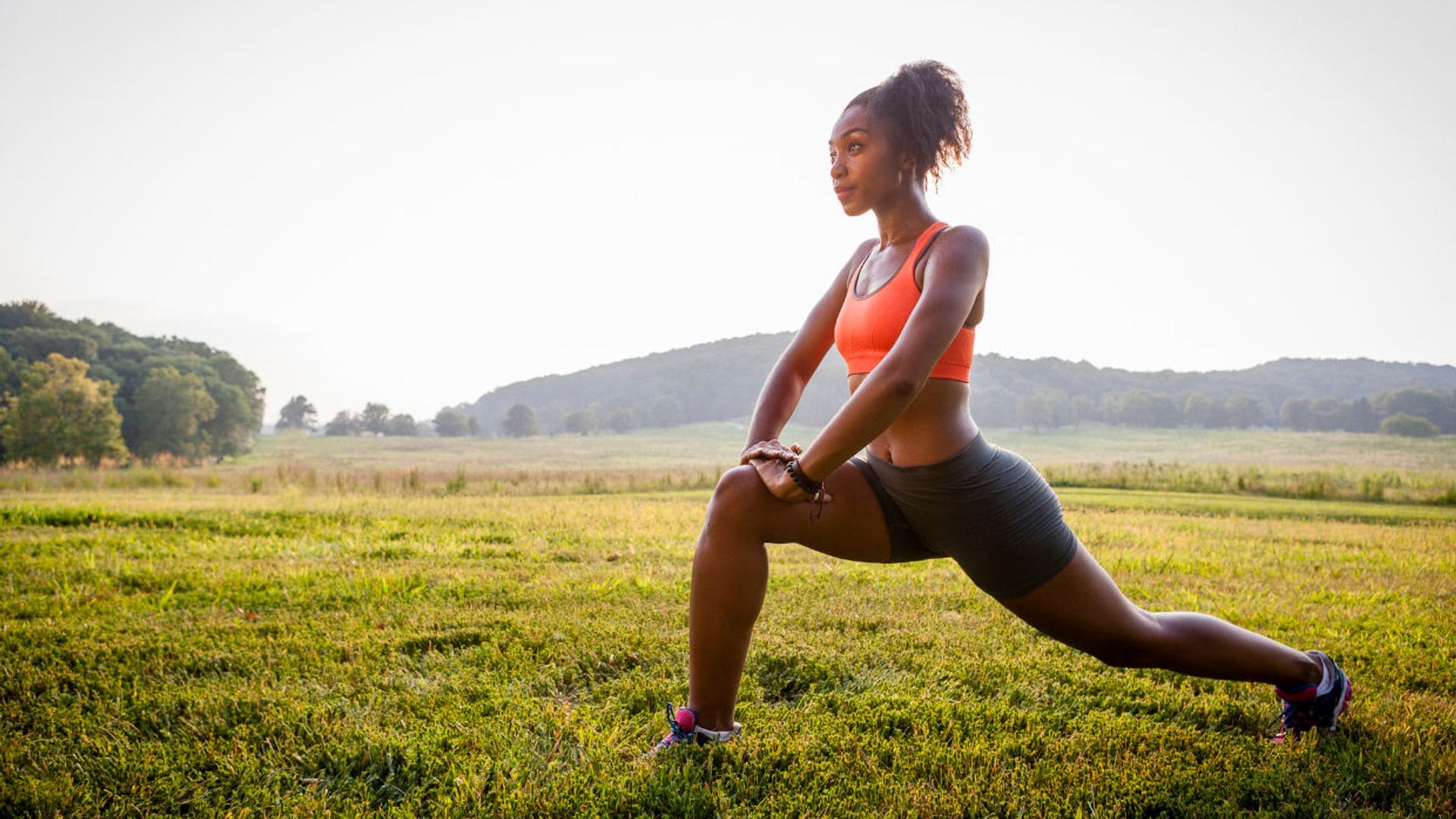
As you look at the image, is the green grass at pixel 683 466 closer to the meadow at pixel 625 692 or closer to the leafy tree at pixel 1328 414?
the leafy tree at pixel 1328 414

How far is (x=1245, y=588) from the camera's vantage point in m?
6.64

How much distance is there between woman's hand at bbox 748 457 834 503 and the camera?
8.61ft

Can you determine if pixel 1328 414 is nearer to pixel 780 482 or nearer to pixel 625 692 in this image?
pixel 625 692

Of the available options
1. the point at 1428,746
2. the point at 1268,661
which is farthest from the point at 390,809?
the point at 1428,746

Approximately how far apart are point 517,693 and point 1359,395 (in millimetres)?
128995

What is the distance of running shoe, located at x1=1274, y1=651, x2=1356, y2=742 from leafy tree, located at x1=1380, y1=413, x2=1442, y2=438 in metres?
98.8

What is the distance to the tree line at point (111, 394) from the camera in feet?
168

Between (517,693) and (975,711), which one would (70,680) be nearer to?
(517,693)

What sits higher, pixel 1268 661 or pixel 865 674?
pixel 1268 661

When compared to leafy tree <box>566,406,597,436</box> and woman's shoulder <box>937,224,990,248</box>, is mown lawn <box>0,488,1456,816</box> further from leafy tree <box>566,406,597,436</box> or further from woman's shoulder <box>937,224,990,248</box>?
leafy tree <box>566,406,597,436</box>

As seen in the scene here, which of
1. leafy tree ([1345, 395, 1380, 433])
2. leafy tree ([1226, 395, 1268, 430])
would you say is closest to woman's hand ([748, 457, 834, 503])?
leafy tree ([1345, 395, 1380, 433])

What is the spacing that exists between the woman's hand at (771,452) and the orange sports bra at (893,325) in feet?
1.28

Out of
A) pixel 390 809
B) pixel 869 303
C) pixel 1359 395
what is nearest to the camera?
pixel 390 809

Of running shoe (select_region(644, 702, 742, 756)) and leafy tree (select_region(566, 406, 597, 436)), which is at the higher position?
leafy tree (select_region(566, 406, 597, 436))
